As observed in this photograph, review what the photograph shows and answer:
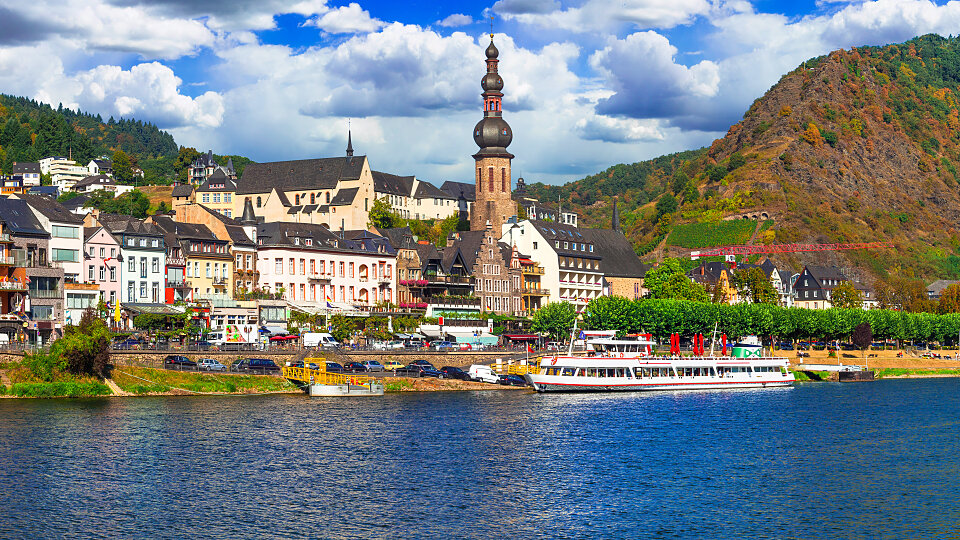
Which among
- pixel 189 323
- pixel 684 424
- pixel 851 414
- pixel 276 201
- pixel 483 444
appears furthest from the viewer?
pixel 276 201

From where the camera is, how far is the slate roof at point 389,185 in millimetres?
188500

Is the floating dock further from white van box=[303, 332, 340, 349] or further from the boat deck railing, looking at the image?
white van box=[303, 332, 340, 349]

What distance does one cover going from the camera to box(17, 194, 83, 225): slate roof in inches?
4200

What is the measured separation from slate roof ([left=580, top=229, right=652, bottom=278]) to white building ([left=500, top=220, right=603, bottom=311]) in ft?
12.6

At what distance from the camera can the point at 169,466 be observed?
59.9m

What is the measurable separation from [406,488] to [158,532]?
43.9 ft

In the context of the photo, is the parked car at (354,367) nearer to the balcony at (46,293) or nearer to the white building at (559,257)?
the balcony at (46,293)

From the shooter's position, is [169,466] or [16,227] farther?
[16,227]

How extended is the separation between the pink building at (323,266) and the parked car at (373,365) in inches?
941

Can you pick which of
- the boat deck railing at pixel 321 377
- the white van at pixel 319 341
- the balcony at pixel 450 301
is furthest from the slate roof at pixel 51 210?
the balcony at pixel 450 301

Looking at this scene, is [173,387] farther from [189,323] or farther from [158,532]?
[158,532]

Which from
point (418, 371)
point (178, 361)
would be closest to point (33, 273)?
point (178, 361)

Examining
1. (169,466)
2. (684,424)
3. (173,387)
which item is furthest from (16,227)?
(684,424)

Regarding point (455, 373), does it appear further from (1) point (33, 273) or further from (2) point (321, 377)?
(1) point (33, 273)
